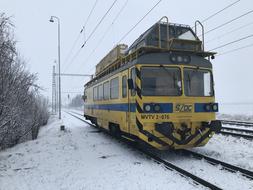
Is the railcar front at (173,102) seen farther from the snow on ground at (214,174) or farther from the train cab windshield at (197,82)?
the snow on ground at (214,174)

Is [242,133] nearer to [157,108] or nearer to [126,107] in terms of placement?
[126,107]

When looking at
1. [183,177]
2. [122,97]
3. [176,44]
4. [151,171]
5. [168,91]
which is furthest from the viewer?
[122,97]

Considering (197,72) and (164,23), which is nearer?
(197,72)

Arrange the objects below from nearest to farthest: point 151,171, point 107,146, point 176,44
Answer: point 151,171, point 176,44, point 107,146

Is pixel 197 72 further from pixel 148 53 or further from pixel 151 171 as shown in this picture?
pixel 151 171

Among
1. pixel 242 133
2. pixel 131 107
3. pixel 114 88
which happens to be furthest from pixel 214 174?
pixel 242 133

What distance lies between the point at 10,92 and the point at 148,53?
257 inches

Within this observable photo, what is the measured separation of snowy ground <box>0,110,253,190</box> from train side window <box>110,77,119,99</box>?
6.30 ft

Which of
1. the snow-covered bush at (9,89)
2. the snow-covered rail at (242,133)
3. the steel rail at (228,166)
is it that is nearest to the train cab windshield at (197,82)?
the steel rail at (228,166)

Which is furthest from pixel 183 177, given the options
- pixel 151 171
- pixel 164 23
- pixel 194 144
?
pixel 164 23

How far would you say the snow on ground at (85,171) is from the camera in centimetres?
629

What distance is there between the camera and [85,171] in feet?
24.5

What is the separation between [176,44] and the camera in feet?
31.2

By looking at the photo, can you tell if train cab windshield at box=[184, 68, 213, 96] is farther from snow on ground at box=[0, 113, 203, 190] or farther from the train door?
snow on ground at box=[0, 113, 203, 190]
